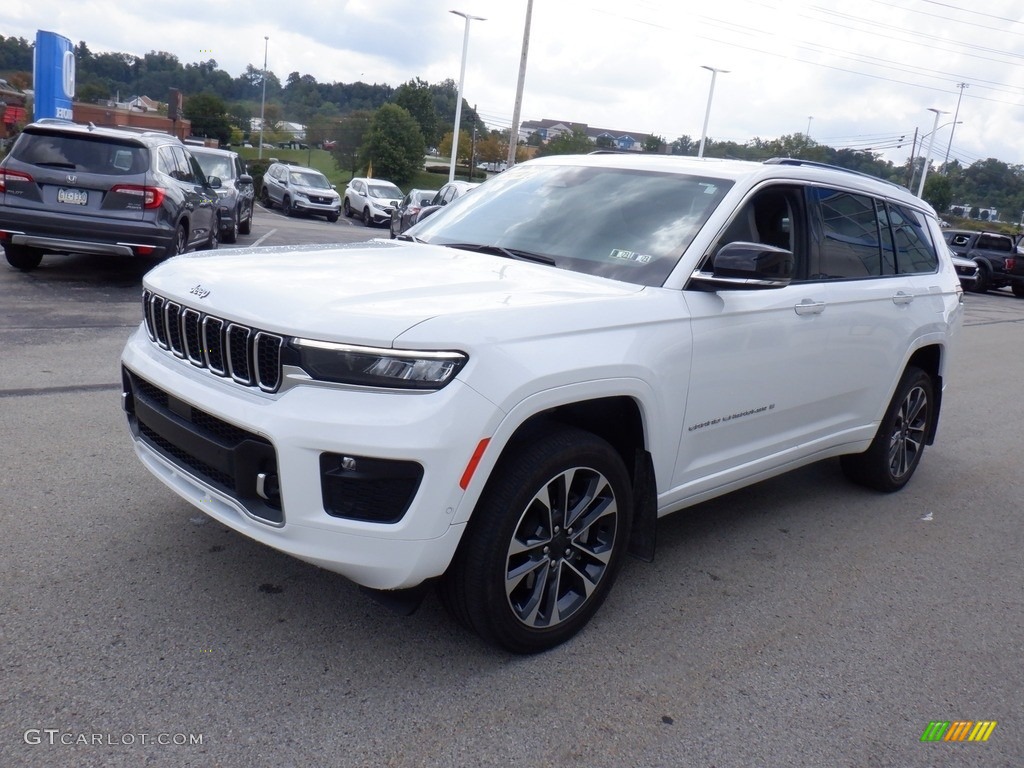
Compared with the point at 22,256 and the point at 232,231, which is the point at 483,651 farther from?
the point at 232,231

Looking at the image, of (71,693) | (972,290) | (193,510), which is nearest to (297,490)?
(71,693)

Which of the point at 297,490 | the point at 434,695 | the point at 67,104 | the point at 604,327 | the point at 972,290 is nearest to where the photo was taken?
the point at 297,490

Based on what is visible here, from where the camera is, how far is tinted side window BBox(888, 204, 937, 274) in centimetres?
526

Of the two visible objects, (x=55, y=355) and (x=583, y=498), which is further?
(x=55, y=355)

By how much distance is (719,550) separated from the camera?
4516 millimetres

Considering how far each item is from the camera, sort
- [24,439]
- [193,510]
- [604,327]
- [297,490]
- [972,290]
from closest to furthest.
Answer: [297,490], [604,327], [193,510], [24,439], [972,290]

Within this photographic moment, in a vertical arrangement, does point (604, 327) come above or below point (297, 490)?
above

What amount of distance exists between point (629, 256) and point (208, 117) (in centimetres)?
6775

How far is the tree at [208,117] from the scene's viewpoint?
2539 inches

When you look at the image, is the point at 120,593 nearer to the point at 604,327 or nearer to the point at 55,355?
the point at 604,327

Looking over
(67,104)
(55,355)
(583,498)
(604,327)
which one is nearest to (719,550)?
(583,498)

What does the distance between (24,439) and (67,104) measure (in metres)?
23.4

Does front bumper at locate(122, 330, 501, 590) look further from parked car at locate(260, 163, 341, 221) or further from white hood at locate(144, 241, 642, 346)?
parked car at locate(260, 163, 341, 221)

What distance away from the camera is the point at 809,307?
4270 millimetres
